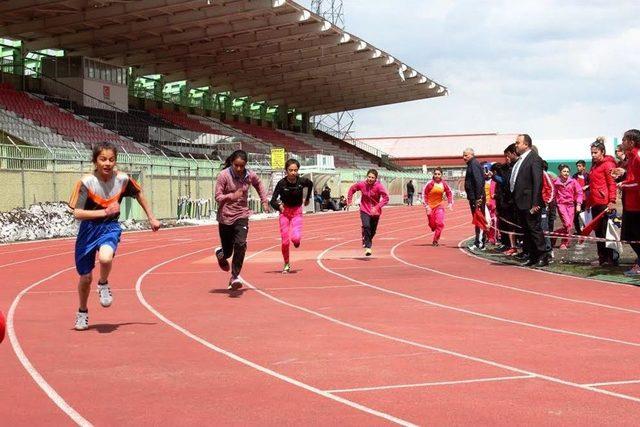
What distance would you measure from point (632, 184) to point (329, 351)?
6.15m

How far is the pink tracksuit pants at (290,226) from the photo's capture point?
13844 mm

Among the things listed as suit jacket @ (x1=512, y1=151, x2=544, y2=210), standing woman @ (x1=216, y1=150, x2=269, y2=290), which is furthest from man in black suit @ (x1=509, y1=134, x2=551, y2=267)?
standing woman @ (x1=216, y1=150, x2=269, y2=290)

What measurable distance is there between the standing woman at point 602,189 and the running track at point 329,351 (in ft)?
4.25

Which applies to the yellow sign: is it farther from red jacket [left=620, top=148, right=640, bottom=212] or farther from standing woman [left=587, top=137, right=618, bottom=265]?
red jacket [left=620, top=148, right=640, bottom=212]

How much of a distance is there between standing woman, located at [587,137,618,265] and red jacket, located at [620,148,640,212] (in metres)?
1.30

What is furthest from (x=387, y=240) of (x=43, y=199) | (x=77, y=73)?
(x=77, y=73)

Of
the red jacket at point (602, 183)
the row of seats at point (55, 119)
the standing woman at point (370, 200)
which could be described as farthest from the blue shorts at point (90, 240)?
the row of seats at point (55, 119)

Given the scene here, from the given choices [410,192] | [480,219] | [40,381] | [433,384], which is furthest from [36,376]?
[410,192]

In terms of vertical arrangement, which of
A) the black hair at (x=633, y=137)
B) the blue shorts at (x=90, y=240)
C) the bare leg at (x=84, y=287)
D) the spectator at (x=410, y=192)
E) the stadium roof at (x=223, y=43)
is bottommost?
the spectator at (x=410, y=192)

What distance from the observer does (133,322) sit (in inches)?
353

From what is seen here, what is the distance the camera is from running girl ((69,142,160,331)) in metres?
8.35

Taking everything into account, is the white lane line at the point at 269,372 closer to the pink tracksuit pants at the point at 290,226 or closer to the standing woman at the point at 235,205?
the standing woman at the point at 235,205

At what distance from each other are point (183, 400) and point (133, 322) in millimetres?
3614

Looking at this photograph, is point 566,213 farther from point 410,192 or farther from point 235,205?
point 410,192
